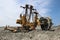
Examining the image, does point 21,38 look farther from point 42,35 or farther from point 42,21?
point 42,21

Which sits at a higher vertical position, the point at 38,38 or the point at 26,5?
the point at 26,5

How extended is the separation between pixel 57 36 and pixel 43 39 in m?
1.67

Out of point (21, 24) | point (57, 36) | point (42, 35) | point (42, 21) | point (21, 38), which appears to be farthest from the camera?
point (21, 24)

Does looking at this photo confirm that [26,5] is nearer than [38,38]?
No

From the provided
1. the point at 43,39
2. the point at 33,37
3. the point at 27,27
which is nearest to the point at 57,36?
→ the point at 43,39

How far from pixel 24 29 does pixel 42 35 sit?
818 centimetres

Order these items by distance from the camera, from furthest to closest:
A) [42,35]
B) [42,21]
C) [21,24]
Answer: [21,24] → [42,21] → [42,35]

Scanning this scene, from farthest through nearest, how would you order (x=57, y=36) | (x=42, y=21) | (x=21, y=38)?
1. (x=42, y=21)
2. (x=21, y=38)
3. (x=57, y=36)

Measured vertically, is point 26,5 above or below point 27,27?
above

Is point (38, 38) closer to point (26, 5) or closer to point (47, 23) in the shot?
point (47, 23)

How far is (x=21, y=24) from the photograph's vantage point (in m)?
32.1

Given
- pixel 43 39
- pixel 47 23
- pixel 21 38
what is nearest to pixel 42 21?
pixel 47 23

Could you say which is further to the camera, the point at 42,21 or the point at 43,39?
the point at 42,21

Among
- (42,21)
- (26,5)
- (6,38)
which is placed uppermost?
(26,5)
